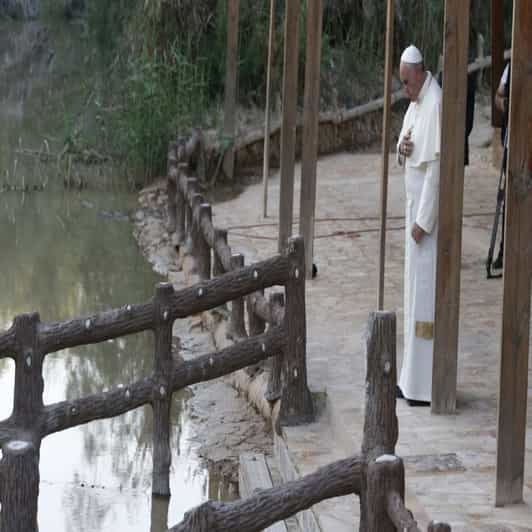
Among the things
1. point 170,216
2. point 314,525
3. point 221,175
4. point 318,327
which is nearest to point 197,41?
point 221,175

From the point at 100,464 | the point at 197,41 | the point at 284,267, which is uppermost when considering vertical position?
the point at 197,41

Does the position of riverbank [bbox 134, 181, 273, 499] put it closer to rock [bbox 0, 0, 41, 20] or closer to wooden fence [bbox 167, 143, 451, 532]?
wooden fence [bbox 167, 143, 451, 532]

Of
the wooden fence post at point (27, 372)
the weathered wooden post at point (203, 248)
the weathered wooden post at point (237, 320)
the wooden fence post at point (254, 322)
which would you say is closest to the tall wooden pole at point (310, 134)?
the weathered wooden post at point (203, 248)

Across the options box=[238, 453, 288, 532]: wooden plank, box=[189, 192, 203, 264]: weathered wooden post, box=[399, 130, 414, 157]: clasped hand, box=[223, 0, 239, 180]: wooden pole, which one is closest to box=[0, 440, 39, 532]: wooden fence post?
box=[238, 453, 288, 532]: wooden plank

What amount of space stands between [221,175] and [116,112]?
6.03 feet

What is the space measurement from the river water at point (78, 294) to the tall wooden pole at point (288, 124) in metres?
1.40

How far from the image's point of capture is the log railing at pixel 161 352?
21.2 ft

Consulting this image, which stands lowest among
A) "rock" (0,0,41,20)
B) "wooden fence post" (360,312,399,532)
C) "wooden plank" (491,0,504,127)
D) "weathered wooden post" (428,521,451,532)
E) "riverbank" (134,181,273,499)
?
"riverbank" (134,181,273,499)

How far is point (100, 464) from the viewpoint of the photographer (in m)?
8.12

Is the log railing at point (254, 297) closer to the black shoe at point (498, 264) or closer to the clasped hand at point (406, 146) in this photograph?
the clasped hand at point (406, 146)

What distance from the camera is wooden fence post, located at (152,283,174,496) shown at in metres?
7.11

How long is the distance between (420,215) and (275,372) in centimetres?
130

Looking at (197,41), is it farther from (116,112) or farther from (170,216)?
(170,216)

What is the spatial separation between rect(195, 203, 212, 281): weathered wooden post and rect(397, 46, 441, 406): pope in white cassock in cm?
395
